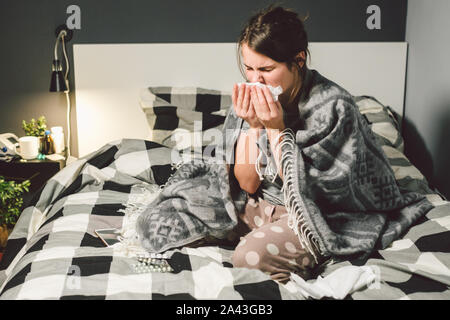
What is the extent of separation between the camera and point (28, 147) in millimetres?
2424

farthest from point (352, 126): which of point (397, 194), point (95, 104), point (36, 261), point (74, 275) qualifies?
point (95, 104)

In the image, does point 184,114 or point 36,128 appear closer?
Answer: point 184,114

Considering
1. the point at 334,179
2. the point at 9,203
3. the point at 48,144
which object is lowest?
the point at 9,203

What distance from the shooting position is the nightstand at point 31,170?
94.6 inches

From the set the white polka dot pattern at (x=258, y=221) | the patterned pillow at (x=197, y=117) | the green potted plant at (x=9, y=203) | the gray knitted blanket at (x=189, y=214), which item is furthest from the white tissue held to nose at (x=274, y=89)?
the green potted plant at (x=9, y=203)

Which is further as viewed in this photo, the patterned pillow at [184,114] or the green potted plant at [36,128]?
the green potted plant at [36,128]

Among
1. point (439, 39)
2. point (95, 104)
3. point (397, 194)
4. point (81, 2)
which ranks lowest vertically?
point (397, 194)

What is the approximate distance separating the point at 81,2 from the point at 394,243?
2080 mm

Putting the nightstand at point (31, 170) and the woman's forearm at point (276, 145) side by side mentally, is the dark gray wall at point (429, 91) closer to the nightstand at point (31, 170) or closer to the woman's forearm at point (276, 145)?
the woman's forearm at point (276, 145)

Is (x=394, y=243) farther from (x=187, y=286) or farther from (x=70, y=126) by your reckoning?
(x=70, y=126)

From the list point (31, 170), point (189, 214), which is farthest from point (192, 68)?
point (189, 214)

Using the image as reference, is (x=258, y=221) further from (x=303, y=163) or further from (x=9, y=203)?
(x=9, y=203)

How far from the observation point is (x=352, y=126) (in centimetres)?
140

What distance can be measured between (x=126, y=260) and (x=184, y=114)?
1163mm
